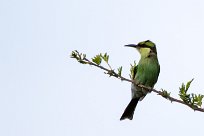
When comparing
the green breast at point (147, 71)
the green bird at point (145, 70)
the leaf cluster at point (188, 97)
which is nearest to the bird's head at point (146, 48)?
the green bird at point (145, 70)

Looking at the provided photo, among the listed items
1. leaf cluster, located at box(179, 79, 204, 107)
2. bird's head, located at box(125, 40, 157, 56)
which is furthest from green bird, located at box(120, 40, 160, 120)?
leaf cluster, located at box(179, 79, 204, 107)

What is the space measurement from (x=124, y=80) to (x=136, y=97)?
3.73 m

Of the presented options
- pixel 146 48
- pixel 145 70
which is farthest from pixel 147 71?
pixel 146 48

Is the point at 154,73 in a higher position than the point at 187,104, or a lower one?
higher

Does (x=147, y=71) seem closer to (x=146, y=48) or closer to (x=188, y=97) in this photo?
(x=146, y=48)

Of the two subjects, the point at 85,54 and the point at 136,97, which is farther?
the point at 136,97

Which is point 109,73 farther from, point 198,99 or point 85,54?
point 198,99

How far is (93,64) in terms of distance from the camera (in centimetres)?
371

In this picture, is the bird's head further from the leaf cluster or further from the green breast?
the leaf cluster

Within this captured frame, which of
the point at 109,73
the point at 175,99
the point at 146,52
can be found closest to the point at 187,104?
the point at 175,99

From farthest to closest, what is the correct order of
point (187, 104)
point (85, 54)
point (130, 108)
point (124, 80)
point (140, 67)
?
point (140, 67), point (130, 108), point (85, 54), point (124, 80), point (187, 104)

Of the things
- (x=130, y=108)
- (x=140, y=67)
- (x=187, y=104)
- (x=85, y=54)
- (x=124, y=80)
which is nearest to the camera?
(x=187, y=104)

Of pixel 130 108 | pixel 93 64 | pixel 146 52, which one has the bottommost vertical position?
pixel 130 108

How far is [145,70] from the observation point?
277 inches
